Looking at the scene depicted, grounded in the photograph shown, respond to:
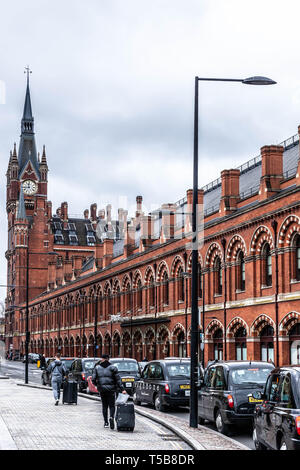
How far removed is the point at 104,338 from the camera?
232ft

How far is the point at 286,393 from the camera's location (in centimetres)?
1206

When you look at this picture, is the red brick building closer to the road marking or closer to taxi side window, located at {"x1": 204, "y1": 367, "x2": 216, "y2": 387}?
taxi side window, located at {"x1": 204, "y1": 367, "x2": 216, "y2": 387}

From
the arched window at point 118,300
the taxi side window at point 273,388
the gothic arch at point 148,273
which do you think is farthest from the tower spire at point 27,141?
the taxi side window at point 273,388

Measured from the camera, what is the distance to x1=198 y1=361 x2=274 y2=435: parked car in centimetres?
1738

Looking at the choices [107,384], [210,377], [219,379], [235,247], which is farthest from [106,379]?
[235,247]

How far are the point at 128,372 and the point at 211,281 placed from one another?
16512 millimetres

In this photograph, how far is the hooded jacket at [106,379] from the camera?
1717cm

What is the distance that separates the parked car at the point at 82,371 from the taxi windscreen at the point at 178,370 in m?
9.14

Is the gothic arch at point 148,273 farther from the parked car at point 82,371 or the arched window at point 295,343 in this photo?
the parked car at point 82,371
